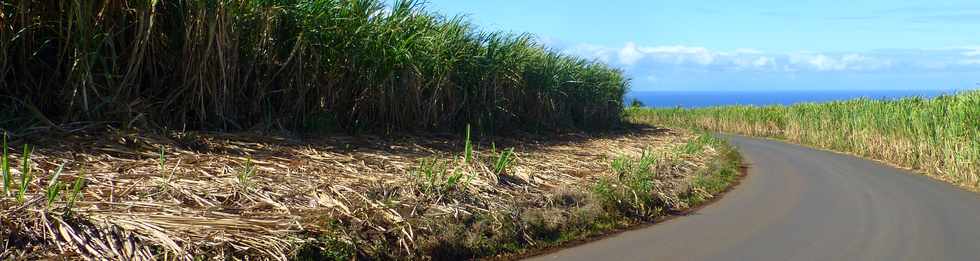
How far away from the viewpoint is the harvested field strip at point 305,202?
18.3 feet

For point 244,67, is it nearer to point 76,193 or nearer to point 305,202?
point 305,202

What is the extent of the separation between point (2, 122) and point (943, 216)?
1007 centimetres

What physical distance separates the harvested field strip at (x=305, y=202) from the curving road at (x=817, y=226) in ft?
1.92

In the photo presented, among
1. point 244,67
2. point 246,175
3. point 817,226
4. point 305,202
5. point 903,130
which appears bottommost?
point 817,226

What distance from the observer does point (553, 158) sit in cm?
1254

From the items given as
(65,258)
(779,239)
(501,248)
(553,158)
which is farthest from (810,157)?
(65,258)

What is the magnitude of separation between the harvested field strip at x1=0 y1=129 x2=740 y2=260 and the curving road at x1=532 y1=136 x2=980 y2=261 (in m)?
0.58

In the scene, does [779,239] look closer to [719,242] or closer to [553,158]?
[719,242]

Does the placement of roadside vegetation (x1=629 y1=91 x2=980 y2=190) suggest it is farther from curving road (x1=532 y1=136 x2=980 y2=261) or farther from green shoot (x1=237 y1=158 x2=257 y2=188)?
green shoot (x1=237 y1=158 x2=257 y2=188)

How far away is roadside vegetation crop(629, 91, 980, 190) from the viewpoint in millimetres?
14234

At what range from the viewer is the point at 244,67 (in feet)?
34.4

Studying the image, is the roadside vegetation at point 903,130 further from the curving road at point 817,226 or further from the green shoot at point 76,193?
the green shoot at point 76,193

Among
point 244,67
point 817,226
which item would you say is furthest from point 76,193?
point 817,226

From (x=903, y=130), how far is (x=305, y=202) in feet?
47.3
